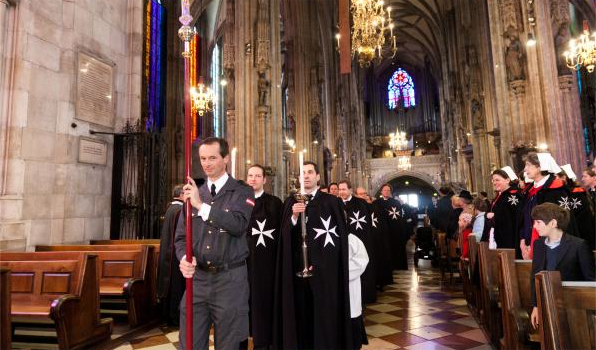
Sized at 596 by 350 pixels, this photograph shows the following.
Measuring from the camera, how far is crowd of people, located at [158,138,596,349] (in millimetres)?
2180

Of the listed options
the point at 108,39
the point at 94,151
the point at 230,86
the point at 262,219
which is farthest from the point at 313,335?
the point at 230,86

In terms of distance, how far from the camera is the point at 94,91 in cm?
607

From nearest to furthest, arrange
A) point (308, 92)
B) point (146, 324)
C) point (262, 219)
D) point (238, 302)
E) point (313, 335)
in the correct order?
point (238, 302)
point (313, 335)
point (262, 219)
point (146, 324)
point (308, 92)

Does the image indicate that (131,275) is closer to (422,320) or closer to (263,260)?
(263,260)

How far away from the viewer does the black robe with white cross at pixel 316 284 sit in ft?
10.2

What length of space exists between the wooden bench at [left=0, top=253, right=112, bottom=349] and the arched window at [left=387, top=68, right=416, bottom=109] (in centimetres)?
3978

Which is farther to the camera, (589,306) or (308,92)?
(308,92)

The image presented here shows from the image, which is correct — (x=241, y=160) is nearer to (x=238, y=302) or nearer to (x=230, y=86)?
(x=230, y=86)

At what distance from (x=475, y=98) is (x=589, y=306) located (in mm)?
15410

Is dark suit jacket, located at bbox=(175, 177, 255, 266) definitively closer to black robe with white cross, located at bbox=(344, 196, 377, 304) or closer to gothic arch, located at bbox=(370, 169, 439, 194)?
black robe with white cross, located at bbox=(344, 196, 377, 304)

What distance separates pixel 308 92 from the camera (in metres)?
19.5

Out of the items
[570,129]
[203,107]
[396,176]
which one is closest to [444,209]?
[570,129]

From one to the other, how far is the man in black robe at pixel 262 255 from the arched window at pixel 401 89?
3921cm

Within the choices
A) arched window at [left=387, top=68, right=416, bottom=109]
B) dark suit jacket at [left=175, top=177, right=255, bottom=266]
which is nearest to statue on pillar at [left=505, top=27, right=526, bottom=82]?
dark suit jacket at [left=175, top=177, right=255, bottom=266]
